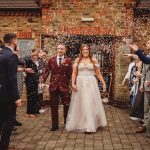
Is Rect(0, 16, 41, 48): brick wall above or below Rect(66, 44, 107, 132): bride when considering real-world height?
above

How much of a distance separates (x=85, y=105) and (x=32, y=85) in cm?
282

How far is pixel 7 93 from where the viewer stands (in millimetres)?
7512

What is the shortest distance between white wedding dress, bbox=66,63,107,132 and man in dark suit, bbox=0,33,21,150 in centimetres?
287

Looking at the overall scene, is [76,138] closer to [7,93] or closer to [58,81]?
[58,81]

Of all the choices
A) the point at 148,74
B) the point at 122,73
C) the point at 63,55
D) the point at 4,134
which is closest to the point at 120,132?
the point at 148,74

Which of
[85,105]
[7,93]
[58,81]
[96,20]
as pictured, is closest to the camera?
[7,93]

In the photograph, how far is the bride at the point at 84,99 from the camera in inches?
400

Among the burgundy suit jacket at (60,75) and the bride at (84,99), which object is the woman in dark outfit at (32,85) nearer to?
the burgundy suit jacket at (60,75)

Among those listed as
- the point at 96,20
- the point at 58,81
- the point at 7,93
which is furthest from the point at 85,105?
the point at 96,20

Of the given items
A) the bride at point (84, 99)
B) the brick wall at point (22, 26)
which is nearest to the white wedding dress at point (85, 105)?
the bride at point (84, 99)

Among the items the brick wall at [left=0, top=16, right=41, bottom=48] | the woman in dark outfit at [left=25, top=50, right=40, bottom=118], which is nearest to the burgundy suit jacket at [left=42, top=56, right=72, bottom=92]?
the woman in dark outfit at [left=25, top=50, right=40, bottom=118]

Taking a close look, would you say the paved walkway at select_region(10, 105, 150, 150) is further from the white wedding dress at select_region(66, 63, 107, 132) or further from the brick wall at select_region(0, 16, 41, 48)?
the brick wall at select_region(0, 16, 41, 48)

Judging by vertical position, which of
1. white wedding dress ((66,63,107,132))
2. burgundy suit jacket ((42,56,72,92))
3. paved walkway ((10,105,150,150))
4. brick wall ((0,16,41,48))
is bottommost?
paved walkway ((10,105,150,150))

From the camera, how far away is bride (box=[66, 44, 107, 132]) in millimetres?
10156
